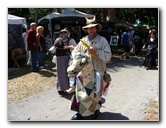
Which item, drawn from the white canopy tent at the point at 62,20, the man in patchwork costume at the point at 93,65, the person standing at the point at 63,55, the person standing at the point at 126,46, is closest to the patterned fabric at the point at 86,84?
the man in patchwork costume at the point at 93,65

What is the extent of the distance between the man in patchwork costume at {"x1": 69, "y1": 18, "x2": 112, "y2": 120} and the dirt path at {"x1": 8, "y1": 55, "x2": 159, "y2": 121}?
17.2 inches

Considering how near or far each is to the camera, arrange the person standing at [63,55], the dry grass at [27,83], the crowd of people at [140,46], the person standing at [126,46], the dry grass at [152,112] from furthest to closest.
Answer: the person standing at [126,46] < the crowd of people at [140,46] < the dry grass at [27,83] < the person standing at [63,55] < the dry grass at [152,112]

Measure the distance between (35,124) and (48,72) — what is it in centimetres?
395

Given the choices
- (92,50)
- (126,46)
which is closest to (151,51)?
(126,46)

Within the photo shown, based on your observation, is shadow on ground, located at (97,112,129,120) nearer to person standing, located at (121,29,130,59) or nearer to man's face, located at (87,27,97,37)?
man's face, located at (87,27,97,37)

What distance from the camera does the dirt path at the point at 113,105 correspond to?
448 centimetres

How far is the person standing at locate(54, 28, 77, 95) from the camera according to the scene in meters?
5.29

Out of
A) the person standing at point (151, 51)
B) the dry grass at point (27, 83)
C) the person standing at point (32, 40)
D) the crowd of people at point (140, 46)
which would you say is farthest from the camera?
the crowd of people at point (140, 46)

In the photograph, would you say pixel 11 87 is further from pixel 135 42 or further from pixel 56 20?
pixel 135 42

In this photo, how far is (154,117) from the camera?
14.2 feet

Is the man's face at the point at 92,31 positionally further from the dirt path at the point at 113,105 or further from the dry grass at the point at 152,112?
the dry grass at the point at 152,112

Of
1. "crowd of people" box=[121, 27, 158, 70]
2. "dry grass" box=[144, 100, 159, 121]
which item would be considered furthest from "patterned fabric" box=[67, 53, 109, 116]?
"crowd of people" box=[121, 27, 158, 70]

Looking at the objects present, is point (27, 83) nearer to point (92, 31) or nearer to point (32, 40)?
point (32, 40)

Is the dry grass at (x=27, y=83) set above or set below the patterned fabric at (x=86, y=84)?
below
